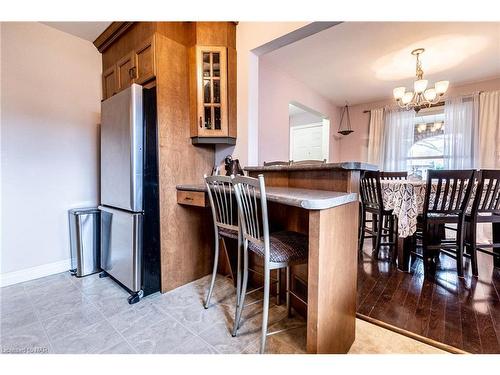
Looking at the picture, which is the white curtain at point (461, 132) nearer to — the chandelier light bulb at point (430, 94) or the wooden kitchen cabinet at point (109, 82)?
the chandelier light bulb at point (430, 94)

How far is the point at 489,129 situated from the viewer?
3453 millimetres

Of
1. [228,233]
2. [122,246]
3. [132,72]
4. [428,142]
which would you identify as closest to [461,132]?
[428,142]

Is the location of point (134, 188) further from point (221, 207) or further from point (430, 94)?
point (430, 94)

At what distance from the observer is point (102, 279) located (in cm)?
214

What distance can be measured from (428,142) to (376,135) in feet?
2.80

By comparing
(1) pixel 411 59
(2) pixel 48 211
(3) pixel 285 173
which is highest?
(1) pixel 411 59

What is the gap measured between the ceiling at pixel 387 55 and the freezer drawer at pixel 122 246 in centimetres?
253

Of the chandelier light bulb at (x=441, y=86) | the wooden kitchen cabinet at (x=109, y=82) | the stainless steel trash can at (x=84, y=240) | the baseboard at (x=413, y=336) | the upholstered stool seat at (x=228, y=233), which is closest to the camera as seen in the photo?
the baseboard at (x=413, y=336)

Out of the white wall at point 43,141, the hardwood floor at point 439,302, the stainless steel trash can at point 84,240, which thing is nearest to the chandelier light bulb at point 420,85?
the hardwood floor at point 439,302

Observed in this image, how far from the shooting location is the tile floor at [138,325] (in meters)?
1.29

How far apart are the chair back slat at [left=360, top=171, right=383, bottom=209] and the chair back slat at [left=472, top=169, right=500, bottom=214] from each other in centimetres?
75
